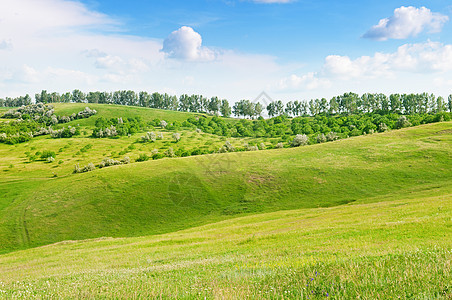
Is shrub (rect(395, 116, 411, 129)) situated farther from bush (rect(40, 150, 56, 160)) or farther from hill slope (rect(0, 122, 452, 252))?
bush (rect(40, 150, 56, 160))

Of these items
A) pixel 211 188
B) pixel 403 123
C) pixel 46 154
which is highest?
pixel 403 123

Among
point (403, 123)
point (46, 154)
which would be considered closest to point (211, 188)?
point (46, 154)

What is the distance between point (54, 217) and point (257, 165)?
207 feet

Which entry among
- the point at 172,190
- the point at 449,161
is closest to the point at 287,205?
the point at 172,190

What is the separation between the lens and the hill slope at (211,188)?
74812 millimetres

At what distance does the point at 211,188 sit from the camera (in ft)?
300

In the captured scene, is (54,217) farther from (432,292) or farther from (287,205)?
(432,292)

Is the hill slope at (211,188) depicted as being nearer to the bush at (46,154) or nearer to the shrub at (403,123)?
the shrub at (403,123)

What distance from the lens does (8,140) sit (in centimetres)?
19362

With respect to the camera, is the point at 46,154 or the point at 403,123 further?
the point at 46,154

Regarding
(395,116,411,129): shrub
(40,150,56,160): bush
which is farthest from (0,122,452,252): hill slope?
(40,150,56,160): bush

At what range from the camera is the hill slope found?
245 feet

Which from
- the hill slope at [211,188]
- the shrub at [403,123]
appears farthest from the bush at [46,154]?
the shrub at [403,123]

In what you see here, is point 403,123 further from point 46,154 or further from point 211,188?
point 46,154
